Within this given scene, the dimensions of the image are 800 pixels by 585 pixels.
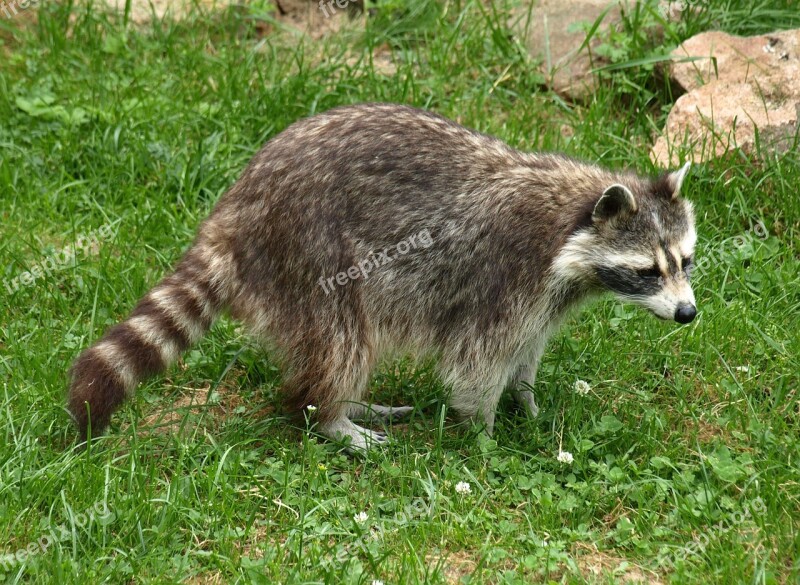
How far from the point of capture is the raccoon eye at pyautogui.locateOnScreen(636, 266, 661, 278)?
459 centimetres

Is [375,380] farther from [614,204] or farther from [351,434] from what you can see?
[614,204]

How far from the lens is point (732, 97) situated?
6438 millimetres

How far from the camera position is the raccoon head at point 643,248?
15.0ft

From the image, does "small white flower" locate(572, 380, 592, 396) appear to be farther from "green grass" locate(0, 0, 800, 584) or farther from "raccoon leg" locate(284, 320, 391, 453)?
"raccoon leg" locate(284, 320, 391, 453)

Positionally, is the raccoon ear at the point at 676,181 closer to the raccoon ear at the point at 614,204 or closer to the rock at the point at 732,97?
the raccoon ear at the point at 614,204

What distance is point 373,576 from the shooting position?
12.7 feet

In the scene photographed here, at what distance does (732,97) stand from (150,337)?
3.87 meters

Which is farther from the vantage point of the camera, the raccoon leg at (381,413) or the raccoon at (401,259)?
the raccoon leg at (381,413)

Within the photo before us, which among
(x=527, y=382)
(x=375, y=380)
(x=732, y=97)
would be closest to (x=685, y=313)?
(x=527, y=382)

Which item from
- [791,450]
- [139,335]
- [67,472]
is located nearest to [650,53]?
[791,450]

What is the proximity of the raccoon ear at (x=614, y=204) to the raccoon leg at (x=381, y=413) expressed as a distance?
1.34 metres

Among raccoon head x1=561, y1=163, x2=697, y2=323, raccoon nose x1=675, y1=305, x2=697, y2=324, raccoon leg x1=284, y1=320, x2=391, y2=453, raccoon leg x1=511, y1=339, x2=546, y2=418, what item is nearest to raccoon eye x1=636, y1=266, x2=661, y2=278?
raccoon head x1=561, y1=163, x2=697, y2=323

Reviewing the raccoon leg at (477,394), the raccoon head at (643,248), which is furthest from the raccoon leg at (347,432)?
the raccoon head at (643,248)

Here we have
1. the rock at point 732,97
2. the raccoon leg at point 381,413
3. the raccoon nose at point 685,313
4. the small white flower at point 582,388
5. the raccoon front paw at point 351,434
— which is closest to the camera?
A: the raccoon nose at point 685,313
